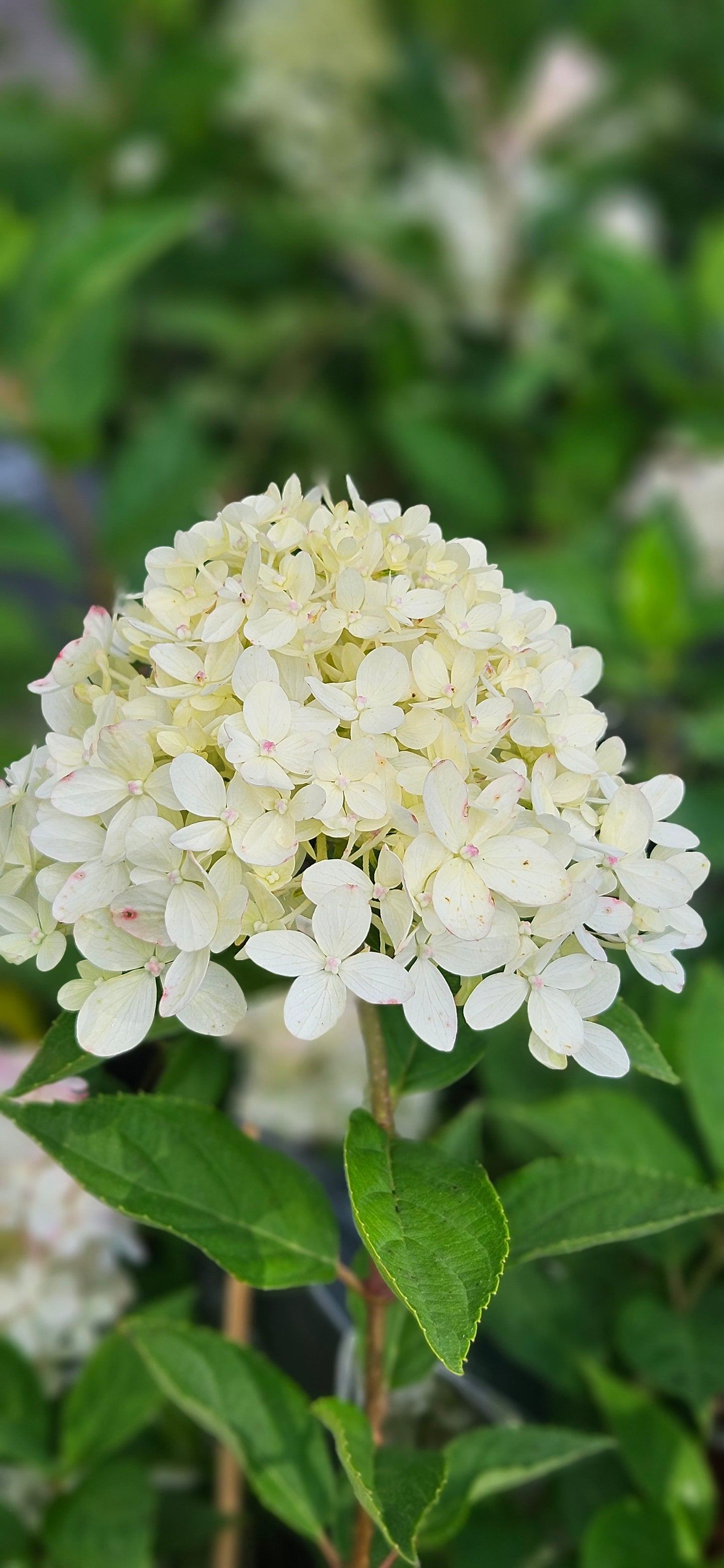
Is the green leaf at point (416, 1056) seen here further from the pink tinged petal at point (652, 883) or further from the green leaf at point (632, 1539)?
the green leaf at point (632, 1539)

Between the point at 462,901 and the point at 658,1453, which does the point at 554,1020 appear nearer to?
the point at 462,901

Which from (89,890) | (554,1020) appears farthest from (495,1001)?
(89,890)

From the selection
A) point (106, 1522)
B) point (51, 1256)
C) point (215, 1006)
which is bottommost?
point (106, 1522)

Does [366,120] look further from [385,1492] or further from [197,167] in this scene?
[385,1492]

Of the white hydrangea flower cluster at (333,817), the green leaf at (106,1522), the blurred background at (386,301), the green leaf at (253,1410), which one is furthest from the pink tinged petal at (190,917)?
the blurred background at (386,301)

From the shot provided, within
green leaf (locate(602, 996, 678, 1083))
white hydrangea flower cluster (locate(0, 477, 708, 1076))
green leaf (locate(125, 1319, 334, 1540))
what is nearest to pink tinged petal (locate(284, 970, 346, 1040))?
white hydrangea flower cluster (locate(0, 477, 708, 1076))

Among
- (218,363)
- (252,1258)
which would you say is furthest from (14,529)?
(252,1258)

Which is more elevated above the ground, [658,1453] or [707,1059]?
[707,1059]

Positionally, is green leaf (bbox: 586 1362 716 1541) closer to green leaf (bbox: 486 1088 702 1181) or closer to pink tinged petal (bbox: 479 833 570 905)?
green leaf (bbox: 486 1088 702 1181)
